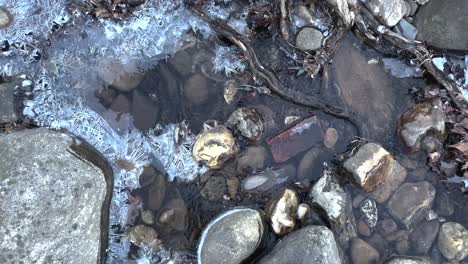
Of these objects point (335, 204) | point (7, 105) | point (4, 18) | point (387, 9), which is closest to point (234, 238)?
point (335, 204)

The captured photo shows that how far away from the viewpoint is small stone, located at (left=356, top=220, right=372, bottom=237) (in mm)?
4074

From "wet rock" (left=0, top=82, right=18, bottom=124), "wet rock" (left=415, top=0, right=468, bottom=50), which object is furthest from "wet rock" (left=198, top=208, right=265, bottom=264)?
"wet rock" (left=415, top=0, right=468, bottom=50)

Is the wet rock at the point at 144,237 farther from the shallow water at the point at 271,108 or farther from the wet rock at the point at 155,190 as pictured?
the wet rock at the point at 155,190

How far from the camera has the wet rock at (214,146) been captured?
395 cm

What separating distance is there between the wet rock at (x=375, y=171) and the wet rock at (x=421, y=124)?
0.24 meters

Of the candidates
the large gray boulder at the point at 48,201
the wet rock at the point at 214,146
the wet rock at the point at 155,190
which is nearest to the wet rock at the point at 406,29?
the wet rock at the point at 214,146

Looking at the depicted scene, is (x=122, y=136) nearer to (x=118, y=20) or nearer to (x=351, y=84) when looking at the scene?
(x=118, y=20)

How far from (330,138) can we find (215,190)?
1180 millimetres

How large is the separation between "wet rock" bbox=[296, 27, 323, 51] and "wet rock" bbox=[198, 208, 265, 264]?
1.58 m

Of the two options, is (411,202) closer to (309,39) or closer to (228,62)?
(309,39)

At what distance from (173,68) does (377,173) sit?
211cm

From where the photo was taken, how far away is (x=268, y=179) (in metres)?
4.07

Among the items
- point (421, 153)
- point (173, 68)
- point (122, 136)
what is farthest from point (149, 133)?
point (421, 153)

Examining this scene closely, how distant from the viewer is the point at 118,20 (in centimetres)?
418
